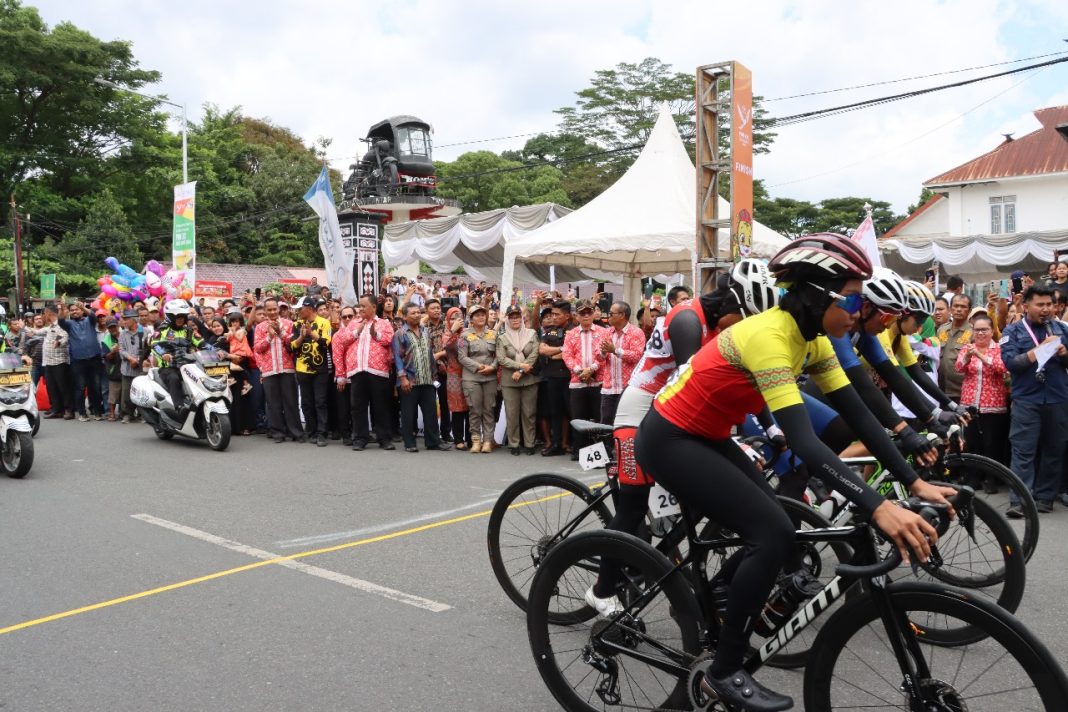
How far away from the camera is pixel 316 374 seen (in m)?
12.3

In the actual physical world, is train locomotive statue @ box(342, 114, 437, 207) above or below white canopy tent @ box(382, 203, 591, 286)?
above

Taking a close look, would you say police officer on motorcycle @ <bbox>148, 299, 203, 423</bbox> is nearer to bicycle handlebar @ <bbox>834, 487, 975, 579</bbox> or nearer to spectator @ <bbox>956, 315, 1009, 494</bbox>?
spectator @ <bbox>956, 315, 1009, 494</bbox>

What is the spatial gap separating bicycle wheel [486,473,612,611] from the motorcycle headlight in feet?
25.1

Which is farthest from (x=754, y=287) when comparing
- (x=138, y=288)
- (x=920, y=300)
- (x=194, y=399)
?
(x=138, y=288)

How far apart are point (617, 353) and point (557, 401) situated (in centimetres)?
135

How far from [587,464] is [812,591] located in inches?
65.5

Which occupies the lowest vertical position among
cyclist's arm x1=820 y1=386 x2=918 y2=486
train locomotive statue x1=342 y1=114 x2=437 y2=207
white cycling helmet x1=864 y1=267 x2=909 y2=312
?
cyclist's arm x1=820 y1=386 x2=918 y2=486

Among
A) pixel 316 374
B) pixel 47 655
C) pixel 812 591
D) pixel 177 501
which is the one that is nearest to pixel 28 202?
pixel 316 374

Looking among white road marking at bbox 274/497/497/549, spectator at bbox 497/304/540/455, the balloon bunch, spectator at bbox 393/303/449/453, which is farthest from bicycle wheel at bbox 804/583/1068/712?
the balloon bunch

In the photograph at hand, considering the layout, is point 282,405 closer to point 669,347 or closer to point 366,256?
point 366,256

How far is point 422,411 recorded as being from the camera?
11680 millimetres

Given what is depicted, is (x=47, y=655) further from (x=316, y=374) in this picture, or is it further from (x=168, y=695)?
(x=316, y=374)

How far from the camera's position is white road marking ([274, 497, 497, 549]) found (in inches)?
265

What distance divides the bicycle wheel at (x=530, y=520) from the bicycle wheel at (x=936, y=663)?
5.85ft
